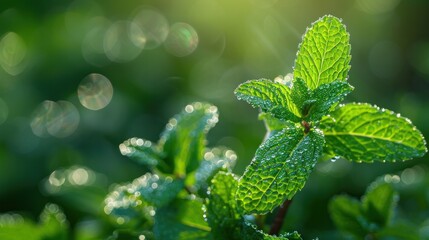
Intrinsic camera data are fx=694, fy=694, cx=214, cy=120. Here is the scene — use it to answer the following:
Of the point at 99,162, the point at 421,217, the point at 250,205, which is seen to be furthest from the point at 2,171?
the point at 250,205

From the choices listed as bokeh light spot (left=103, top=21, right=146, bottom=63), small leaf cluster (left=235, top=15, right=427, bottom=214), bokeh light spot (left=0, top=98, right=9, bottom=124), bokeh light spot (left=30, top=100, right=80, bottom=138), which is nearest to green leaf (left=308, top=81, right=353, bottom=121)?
small leaf cluster (left=235, top=15, right=427, bottom=214)

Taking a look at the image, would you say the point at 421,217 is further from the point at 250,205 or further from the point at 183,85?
the point at 183,85

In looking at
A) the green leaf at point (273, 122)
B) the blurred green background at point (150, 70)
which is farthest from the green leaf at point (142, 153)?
the blurred green background at point (150, 70)

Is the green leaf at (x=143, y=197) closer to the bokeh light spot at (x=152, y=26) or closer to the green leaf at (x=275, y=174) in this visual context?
the green leaf at (x=275, y=174)


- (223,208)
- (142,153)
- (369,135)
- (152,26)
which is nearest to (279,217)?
(223,208)

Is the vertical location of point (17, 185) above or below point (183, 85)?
below

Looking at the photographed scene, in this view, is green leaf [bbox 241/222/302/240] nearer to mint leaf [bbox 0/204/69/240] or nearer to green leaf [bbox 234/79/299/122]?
green leaf [bbox 234/79/299/122]
